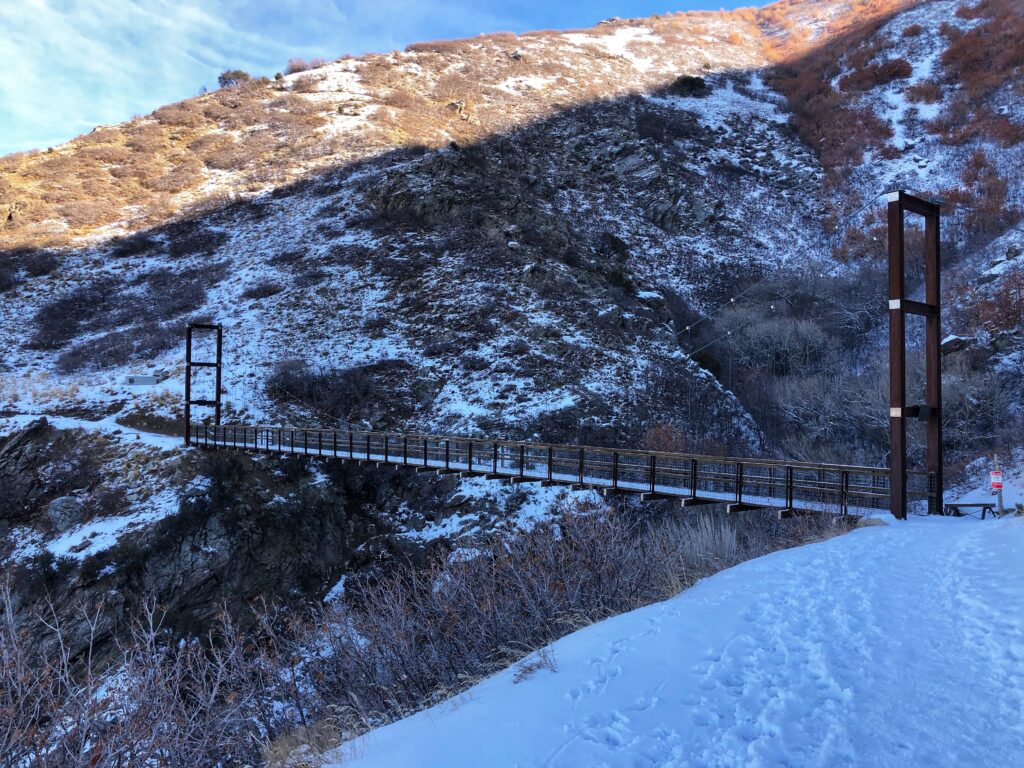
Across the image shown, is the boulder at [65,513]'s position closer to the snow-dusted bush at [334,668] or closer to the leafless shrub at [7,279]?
the snow-dusted bush at [334,668]

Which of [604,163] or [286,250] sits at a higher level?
[604,163]

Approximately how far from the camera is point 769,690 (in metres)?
3.79

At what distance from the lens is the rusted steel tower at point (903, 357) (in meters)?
11.5

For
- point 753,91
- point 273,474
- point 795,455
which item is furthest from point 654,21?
point 273,474

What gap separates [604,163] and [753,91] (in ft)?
85.6

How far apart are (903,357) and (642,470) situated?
6578mm

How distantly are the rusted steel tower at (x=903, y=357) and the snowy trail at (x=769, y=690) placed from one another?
5946mm

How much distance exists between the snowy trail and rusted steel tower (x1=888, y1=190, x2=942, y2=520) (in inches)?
234

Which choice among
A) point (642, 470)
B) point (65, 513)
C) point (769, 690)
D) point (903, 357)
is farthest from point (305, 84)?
point (769, 690)

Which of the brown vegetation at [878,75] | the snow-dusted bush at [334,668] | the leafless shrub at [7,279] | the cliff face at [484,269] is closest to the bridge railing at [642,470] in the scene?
the cliff face at [484,269]

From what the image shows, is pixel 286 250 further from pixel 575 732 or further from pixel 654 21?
pixel 654 21

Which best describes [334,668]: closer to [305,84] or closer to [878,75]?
[305,84]

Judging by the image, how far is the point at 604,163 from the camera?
1964 inches

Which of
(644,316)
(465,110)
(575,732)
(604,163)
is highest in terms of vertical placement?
(465,110)
